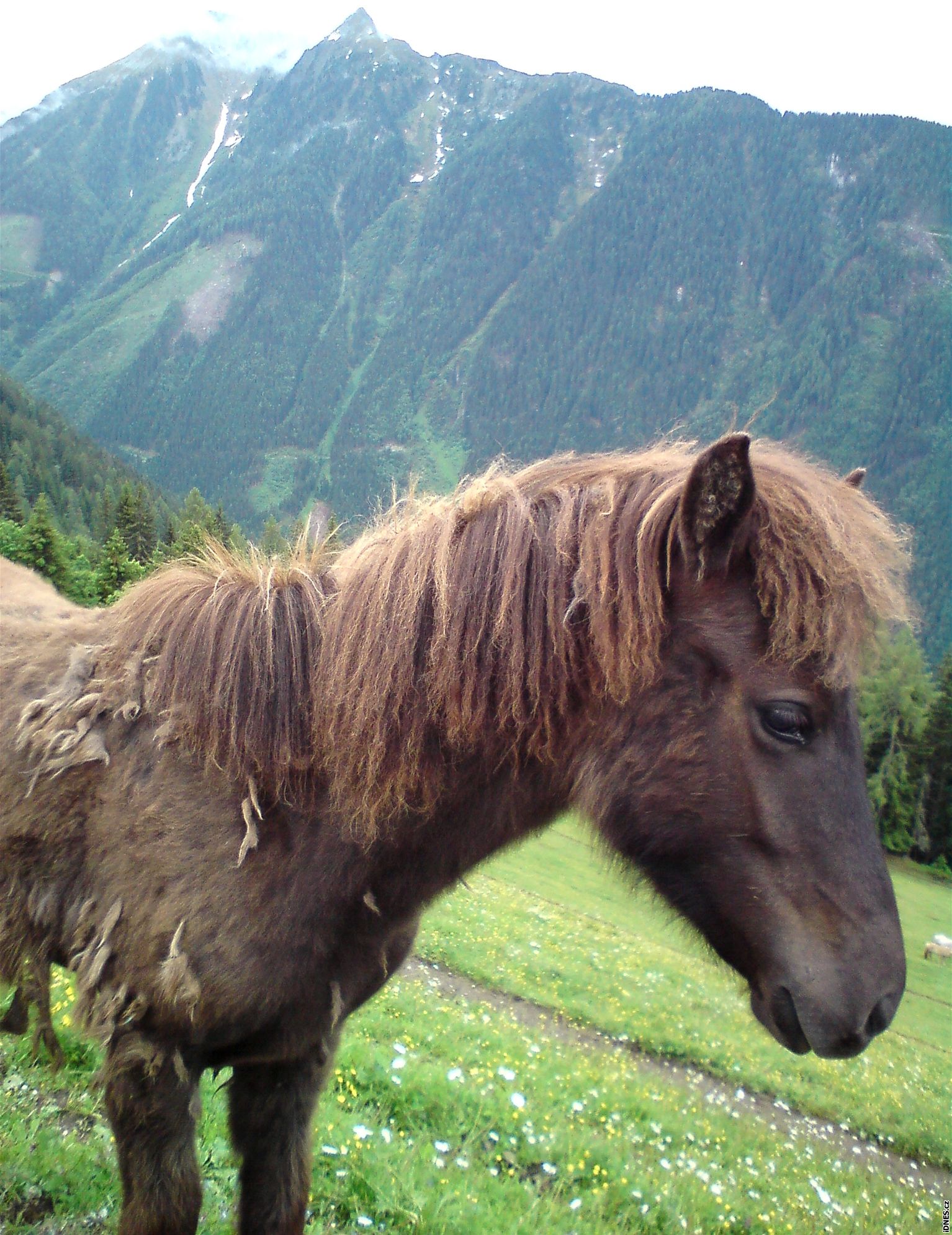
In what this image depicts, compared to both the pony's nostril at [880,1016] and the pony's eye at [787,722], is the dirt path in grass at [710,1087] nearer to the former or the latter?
the pony's nostril at [880,1016]

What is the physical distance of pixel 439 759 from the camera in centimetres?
251

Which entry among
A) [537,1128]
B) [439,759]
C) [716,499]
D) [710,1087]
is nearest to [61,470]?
[710,1087]

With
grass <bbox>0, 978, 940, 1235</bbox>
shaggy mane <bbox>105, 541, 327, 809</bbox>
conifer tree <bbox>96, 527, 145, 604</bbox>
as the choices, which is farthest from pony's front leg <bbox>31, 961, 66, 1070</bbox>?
conifer tree <bbox>96, 527, 145, 604</bbox>

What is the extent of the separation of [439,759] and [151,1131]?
164cm

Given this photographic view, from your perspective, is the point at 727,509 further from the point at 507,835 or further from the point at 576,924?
the point at 576,924

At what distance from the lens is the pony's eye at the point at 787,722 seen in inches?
87.3

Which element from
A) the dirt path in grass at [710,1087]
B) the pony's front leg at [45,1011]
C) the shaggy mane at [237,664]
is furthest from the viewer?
the dirt path in grass at [710,1087]

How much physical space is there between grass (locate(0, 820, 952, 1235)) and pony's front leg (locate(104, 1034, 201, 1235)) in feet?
3.33

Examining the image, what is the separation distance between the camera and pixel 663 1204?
487cm

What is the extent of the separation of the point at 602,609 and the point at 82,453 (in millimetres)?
117646

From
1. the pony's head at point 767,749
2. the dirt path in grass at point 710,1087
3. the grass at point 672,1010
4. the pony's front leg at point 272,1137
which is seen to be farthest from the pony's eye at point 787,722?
the dirt path in grass at point 710,1087

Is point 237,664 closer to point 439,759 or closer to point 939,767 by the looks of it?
point 439,759

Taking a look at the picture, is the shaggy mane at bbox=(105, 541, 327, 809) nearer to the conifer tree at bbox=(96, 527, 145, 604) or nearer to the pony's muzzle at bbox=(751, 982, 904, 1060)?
the pony's muzzle at bbox=(751, 982, 904, 1060)

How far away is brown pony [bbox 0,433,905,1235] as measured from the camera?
2.23 metres
